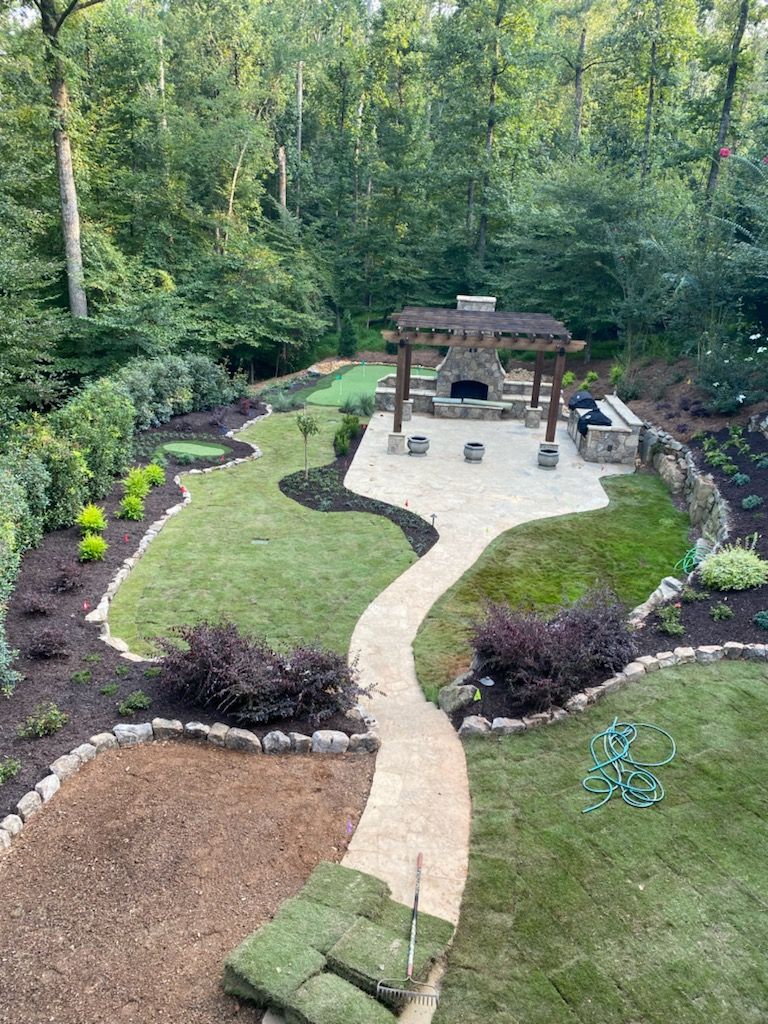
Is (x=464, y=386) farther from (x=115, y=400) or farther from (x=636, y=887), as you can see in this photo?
(x=636, y=887)

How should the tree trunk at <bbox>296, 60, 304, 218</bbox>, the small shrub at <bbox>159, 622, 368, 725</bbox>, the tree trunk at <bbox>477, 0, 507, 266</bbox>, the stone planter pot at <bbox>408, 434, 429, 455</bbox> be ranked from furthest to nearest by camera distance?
the tree trunk at <bbox>296, 60, 304, 218</bbox> < the tree trunk at <bbox>477, 0, 507, 266</bbox> < the stone planter pot at <bbox>408, 434, 429, 455</bbox> < the small shrub at <bbox>159, 622, 368, 725</bbox>

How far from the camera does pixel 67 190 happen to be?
1748 centimetres

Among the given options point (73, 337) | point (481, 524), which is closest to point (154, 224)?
point (73, 337)

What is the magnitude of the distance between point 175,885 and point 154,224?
23.0 metres

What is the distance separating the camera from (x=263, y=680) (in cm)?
620

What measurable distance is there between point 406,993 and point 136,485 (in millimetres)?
9372

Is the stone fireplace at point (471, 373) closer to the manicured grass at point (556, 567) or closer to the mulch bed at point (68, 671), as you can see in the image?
the manicured grass at point (556, 567)

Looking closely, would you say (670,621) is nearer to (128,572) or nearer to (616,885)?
(616,885)

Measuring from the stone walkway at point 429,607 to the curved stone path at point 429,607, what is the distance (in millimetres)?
12

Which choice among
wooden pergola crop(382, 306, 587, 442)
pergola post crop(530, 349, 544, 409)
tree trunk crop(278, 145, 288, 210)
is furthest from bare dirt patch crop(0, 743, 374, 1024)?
tree trunk crop(278, 145, 288, 210)

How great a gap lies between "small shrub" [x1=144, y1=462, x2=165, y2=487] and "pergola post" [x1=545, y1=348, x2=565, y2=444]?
9.21 metres

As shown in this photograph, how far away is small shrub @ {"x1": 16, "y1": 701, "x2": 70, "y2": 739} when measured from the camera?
5785 mm

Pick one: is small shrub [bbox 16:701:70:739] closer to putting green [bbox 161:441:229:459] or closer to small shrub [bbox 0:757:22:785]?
small shrub [bbox 0:757:22:785]

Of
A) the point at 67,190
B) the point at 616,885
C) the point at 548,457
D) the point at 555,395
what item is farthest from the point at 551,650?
the point at 67,190
